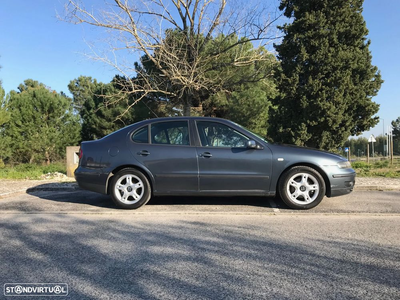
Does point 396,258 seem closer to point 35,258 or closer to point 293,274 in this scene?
point 293,274

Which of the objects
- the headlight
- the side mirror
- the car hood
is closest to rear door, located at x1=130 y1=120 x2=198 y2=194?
the side mirror

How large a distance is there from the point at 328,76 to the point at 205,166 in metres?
9.03

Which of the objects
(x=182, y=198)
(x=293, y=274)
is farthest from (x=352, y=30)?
(x=293, y=274)

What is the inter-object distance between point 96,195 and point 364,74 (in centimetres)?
1105

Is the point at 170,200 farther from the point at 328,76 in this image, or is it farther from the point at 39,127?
the point at 39,127

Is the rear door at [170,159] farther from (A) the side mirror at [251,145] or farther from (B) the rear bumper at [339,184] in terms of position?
(B) the rear bumper at [339,184]

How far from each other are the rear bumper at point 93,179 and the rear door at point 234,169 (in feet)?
5.80

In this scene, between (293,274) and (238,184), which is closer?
(293,274)

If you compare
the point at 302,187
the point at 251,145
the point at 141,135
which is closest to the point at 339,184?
the point at 302,187

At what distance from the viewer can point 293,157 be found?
5.31m

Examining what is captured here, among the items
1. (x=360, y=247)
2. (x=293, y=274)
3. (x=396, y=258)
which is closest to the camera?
(x=293, y=274)

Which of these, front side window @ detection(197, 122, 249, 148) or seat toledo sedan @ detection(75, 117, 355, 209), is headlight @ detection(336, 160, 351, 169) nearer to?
seat toledo sedan @ detection(75, 117, 355, 209)

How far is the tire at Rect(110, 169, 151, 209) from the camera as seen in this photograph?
547 cm

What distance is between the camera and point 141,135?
224 inches
